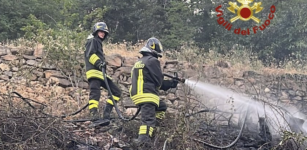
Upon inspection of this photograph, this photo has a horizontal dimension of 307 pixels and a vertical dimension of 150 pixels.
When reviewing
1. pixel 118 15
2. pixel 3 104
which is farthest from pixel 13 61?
pixel 118 15

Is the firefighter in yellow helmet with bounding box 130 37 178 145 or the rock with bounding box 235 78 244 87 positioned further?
the rock with bounding box 235 78 244 87

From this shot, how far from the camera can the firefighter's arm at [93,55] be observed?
6.34 metres

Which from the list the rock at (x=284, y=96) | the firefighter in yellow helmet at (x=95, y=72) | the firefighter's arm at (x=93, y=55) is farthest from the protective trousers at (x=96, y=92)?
the rock at (x=284, y=96)

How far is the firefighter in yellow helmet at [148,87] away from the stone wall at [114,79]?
1.96 meters

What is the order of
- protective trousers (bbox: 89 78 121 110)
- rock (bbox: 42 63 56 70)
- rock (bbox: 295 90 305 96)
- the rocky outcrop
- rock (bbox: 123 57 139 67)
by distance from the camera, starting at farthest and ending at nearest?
rock (bbox: 295 90 305 96), rock (bbox: 123 57 139 67), rock (bbox: 42 63 56 70), the rocky outcrop, protective trousers (bbox: 89 78 121 110)

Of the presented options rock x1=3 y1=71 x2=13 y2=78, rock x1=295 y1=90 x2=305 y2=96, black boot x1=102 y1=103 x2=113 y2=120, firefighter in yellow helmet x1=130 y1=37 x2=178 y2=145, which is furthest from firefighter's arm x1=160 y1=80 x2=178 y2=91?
rock x1=295 y1=90 x2=305 y2=96

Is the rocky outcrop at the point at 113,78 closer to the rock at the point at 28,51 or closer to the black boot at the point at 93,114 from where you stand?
the rock at the point at 28,51

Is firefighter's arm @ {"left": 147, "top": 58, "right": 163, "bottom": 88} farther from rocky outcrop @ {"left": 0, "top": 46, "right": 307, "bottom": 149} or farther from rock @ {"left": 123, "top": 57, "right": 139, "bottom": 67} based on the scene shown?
rock @ {"left": 123, "top": 57, "right": 139, "bottom": 67}

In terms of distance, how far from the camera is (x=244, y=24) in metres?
16.3

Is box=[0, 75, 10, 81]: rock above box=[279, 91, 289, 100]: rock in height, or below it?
above

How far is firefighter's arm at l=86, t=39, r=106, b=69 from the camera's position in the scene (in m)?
6.34

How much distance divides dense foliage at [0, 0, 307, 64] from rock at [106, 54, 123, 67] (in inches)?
186

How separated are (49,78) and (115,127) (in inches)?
136

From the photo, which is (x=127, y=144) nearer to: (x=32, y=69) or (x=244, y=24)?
(x=32, y=69)
